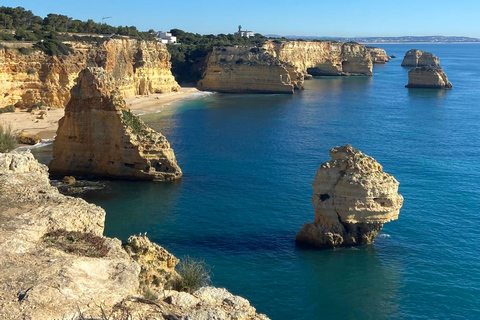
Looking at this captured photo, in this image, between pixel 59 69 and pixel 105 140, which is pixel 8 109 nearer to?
pixel 59 69

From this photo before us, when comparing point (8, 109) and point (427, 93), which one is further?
point (427, 93)

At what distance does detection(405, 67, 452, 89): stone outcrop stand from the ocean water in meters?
42.4

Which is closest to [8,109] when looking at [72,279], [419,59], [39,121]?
[39,121]

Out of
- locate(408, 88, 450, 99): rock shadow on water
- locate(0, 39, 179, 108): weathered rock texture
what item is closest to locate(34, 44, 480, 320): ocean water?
locate(0, 39, 179, 108): weathered rock texture

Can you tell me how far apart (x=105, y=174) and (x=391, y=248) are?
910 inches

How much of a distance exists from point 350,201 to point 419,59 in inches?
6105

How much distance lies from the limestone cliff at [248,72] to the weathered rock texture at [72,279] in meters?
84.4

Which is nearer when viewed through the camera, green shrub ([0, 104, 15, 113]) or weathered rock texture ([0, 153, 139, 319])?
weathered rock texture ([0, 153, 139, 319])

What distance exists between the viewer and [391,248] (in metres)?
29.6

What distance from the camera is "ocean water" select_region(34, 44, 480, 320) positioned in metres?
24.4

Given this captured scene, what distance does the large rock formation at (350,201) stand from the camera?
2789 centimetres

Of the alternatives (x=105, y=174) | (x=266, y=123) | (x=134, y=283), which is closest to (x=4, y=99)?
(x=105, y=174)

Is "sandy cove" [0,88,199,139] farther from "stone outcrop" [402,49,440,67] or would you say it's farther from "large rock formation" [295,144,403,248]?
"stone outcrop" [402,49,440,67]

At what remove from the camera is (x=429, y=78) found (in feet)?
370
